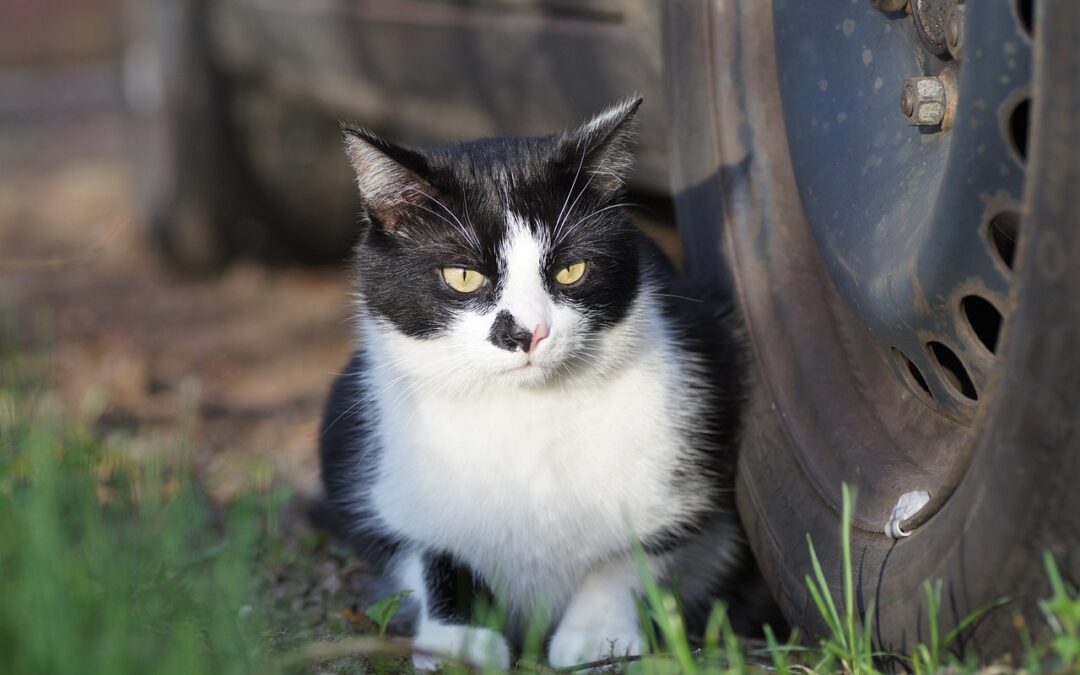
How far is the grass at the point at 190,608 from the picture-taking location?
131cm

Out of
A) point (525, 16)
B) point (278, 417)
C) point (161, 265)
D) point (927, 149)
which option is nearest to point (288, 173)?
point (161, 265)

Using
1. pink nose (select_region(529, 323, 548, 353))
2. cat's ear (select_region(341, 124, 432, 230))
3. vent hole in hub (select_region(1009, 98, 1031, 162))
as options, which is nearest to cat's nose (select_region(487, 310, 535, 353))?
pink nose (select_region(529, 323, 548, 353))

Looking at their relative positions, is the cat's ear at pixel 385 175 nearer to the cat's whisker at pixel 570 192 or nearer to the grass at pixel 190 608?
the cat's whisker at pixel 570 192

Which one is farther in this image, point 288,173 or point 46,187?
point 46,187

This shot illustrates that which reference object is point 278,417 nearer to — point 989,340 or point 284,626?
point 284,626

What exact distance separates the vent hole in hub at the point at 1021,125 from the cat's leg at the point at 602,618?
37.2 inches

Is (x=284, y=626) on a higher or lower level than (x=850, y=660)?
lower

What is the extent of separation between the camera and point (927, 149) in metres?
1.69

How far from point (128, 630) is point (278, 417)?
80.6 inches

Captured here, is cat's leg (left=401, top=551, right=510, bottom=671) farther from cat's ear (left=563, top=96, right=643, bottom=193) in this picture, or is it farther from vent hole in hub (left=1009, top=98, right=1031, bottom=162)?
vent hole in hub (left=1009, top=98, right=1031, bottom=162)

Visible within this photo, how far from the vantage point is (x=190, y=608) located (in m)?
1.55

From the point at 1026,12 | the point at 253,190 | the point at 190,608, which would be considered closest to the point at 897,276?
the point at 1026,12

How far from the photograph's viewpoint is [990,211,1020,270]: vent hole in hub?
144cm

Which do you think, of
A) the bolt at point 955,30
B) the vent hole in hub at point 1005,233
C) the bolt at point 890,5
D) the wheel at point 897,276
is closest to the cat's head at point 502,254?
the wheel at point 897,276
